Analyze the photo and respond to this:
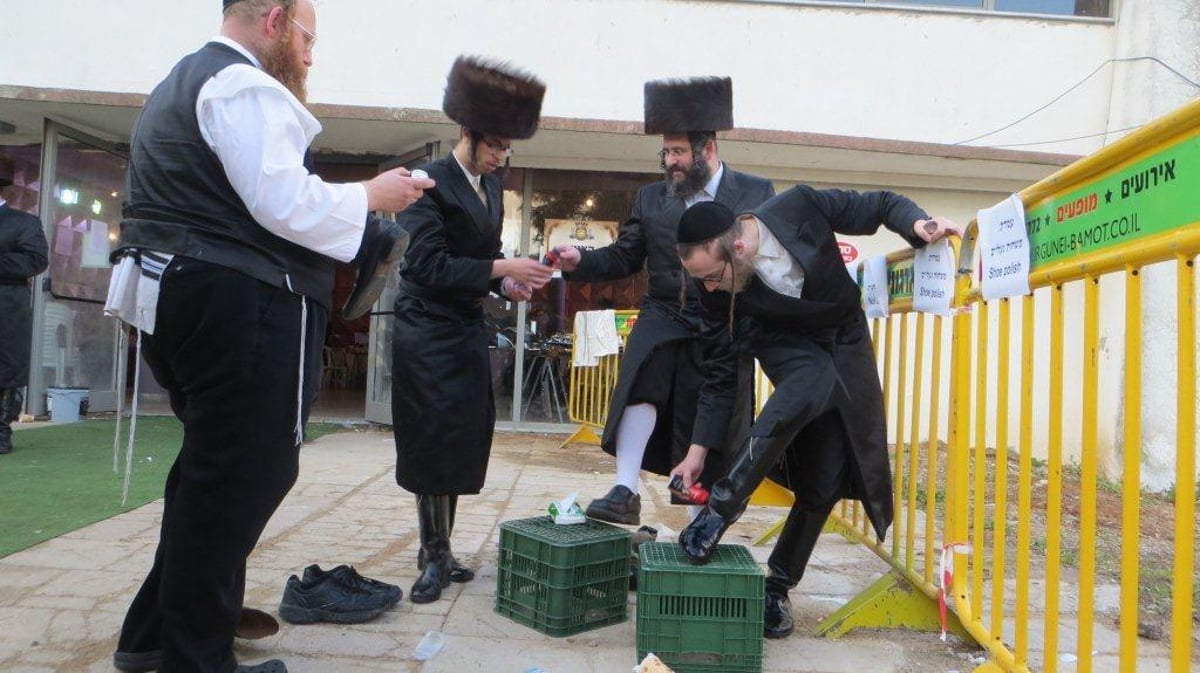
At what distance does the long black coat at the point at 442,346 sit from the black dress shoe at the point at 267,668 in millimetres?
877

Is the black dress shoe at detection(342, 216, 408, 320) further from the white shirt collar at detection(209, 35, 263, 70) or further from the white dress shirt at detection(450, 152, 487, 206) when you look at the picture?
the white dress shirt at detection(450, 152, 487, 206)

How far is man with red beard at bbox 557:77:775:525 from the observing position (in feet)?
10.8

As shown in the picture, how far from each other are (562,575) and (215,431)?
1240 millimetres

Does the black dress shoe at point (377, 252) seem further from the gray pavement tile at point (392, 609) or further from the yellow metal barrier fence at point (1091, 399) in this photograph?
the yellow metal barrier fence at point (1091, 399)

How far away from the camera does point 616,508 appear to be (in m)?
3.10

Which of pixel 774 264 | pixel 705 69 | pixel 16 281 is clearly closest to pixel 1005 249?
pixel 774 264

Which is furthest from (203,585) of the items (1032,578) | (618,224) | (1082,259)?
(618,224)

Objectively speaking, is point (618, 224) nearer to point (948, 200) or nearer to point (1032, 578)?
point (948, 200)

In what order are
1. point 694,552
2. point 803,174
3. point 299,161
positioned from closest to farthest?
point 299,161
point 694,552
point 803,174

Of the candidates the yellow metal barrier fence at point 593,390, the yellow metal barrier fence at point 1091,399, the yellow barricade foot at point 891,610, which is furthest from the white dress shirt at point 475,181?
the yellow metal barrier fence at point 593,390

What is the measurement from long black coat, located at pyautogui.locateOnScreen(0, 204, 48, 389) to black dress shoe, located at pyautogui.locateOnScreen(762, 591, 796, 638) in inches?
227

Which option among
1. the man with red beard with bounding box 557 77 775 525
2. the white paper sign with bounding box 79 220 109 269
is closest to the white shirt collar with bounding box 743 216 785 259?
the man with red beard with bounding box 557 77 775 525

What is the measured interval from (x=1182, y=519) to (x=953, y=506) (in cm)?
119

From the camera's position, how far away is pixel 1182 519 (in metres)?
1.60
